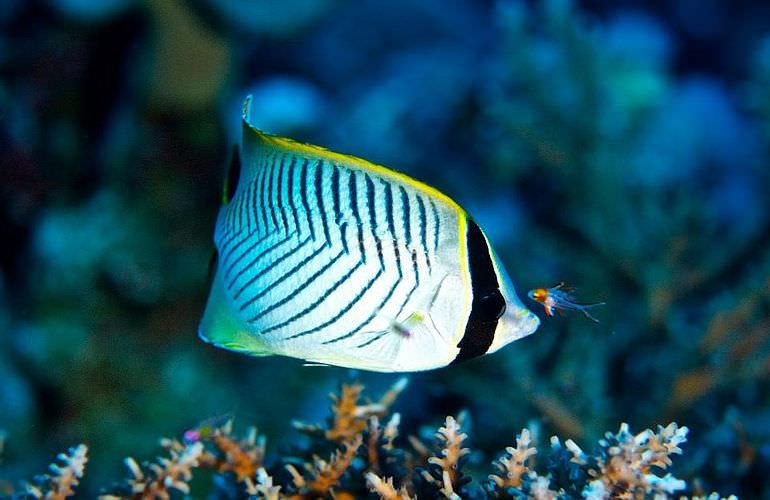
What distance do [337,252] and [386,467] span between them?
84 centimetres

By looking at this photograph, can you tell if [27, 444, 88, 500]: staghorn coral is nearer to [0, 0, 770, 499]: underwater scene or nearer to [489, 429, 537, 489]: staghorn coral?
[0, 0, 770, 499]: underwater scene

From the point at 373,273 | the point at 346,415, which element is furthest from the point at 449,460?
the point at 373,273

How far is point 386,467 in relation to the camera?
1.69 meters

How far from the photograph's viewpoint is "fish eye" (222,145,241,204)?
1256 mm

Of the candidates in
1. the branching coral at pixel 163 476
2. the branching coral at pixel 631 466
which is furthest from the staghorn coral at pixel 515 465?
the branching coral at pixel 163 476

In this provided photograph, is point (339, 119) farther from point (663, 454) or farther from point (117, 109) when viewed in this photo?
point (663, 454)

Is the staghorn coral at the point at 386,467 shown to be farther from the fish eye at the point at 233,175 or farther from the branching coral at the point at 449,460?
the fish eye at the point at 233,175

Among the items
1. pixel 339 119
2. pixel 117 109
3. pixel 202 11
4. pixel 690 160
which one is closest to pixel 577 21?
pixel 690 160

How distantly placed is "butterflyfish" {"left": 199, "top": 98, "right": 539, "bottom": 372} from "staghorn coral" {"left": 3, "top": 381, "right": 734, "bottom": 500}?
16.2 inches

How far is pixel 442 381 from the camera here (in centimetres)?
316

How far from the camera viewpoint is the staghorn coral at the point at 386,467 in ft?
4.25

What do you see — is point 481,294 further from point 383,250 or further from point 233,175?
point 233,175

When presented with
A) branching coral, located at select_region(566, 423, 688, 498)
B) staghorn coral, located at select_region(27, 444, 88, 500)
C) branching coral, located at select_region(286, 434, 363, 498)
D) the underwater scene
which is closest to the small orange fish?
the underwater scene

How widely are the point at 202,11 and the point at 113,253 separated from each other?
1.83 m
